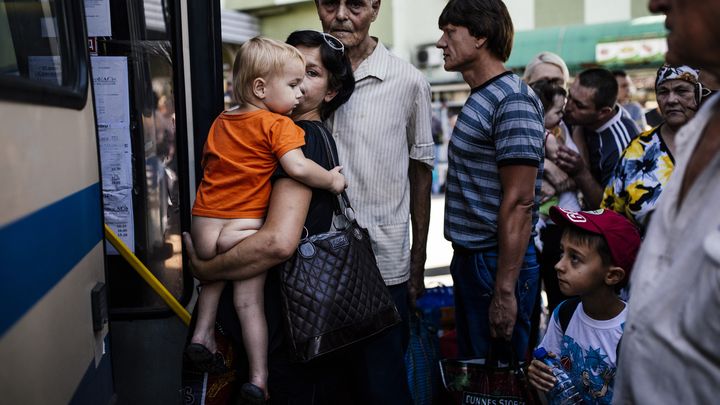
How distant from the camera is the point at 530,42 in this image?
17859 mm

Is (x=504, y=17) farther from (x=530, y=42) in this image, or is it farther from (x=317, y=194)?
(x=530, y=42)

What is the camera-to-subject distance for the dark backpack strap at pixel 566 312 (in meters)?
2.78

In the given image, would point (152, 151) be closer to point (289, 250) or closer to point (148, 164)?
point (148, 164)

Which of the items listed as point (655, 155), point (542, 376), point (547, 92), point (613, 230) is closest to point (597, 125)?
point (547, 92)

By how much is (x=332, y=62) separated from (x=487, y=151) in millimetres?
785

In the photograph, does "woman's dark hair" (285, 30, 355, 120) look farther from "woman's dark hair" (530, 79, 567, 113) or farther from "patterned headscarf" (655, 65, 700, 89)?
"woman's dark hair" (530, 79, 567, 113)

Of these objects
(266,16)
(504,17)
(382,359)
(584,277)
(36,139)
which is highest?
(266,16)

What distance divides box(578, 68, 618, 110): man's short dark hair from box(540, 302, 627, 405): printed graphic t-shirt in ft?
6.62

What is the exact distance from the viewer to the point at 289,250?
2.24 meters

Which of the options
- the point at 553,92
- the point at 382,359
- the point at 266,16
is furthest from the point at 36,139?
the point at 266,16

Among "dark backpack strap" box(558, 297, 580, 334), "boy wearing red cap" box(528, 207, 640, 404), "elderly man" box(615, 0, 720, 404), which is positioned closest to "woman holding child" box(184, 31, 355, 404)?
"boy wearing red cap" box(528, 207, 640, 404)

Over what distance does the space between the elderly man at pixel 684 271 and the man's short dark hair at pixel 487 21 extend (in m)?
1.74

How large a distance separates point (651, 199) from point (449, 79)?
52.6 ft

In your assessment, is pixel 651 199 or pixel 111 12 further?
pixel 651 199
